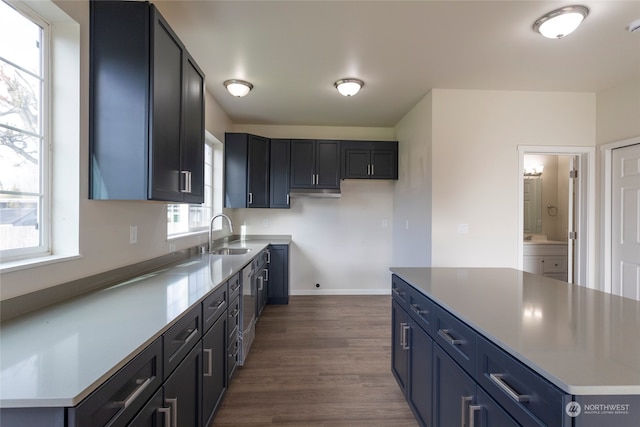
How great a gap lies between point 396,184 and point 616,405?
3.98 metres

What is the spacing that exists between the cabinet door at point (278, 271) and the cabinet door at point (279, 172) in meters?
0.68

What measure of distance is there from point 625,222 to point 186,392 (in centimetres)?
424

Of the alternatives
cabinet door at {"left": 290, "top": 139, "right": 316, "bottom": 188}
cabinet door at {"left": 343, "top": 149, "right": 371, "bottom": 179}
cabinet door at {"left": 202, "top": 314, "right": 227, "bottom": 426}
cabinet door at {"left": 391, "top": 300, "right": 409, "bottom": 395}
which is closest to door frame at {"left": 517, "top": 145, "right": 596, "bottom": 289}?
cabinet door at {"left": 343, "top": 149, "right": 371, "bottom": 179}

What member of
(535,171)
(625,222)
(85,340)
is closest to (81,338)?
(85,340)

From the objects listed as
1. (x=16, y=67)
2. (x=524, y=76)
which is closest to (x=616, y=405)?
(x=16, y=67)

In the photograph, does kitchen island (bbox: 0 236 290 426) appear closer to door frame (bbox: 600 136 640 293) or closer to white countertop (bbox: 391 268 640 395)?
white countertop (bbox: 391 268 640 395)

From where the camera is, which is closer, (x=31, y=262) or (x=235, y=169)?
(x=31, y=262)

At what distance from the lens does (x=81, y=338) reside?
3.09 feet

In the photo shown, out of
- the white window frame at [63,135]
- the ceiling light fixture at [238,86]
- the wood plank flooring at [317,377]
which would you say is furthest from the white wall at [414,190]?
the white window frame at [63,135]

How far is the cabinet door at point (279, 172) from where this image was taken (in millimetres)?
4340

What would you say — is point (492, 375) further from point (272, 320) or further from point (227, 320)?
point (272, 320)

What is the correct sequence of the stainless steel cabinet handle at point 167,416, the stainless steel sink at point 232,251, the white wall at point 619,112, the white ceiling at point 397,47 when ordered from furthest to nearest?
1. the stainless steel sink at point 232,251
2. the white wall at point 619,112
3. the white ceiling at point 397,47
4. the stainless steel cabinet handle at point 167,416

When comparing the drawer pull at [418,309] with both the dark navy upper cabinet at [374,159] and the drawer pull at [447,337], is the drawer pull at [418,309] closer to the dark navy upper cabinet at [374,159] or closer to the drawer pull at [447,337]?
the drawer pull at [447,337]

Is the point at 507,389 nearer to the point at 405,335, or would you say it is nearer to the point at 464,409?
the point at 464,409
